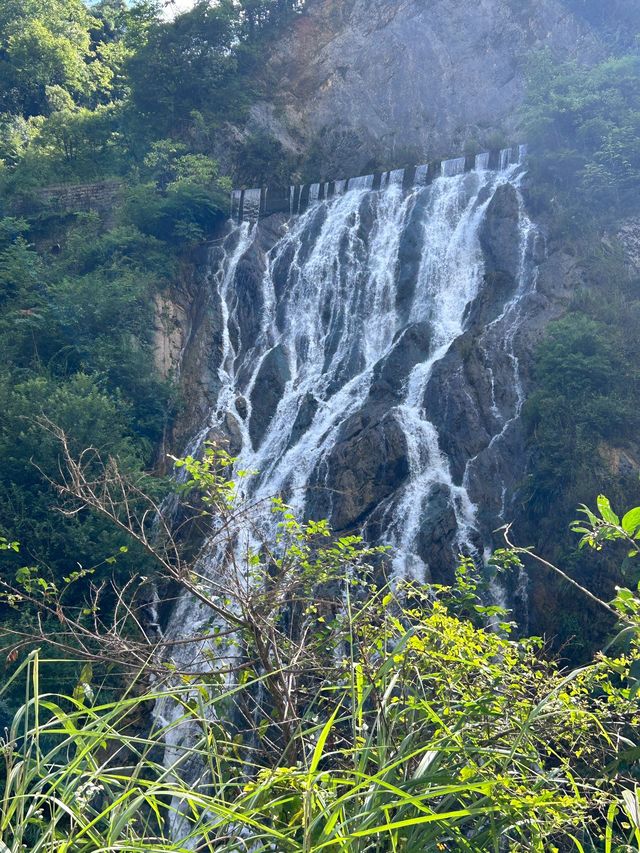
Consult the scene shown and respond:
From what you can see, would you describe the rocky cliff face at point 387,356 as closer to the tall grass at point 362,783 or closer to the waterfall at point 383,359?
the waterfall at point 383,359

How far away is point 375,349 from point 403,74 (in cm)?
1417

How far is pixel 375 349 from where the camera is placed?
17.9 m

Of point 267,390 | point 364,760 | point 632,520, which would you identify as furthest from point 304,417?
point 364,760

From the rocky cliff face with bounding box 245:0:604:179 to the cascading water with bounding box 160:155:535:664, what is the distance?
4252 millimetres

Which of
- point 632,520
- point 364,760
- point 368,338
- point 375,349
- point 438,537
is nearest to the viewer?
point 364,760

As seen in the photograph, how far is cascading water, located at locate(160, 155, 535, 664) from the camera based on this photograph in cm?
1393

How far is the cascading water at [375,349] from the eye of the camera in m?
13.9

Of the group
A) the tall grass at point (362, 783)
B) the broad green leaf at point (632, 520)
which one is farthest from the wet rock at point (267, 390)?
the broad green leaf at point (632, 520)

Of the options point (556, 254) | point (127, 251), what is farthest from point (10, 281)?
point (556, 254)

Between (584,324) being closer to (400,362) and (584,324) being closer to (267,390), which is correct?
(400,362)

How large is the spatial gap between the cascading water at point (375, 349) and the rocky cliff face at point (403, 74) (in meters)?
4.25

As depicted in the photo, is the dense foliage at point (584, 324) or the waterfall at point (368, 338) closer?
the dense foliage at point (584, 324)

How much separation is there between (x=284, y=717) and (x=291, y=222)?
2093 cm

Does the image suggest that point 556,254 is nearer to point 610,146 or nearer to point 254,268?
point 610,146
